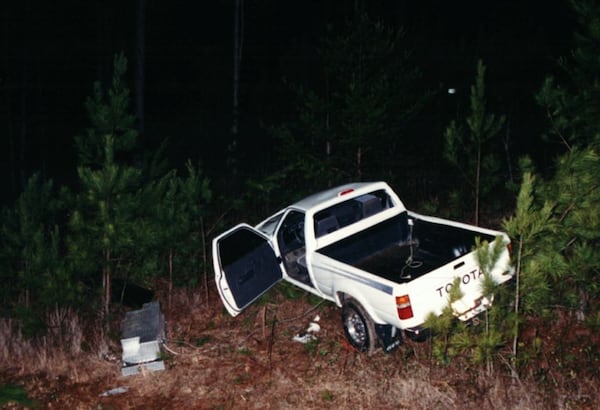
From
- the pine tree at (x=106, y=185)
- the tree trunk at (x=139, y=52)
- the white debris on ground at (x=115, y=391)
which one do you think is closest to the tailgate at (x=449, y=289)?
the white debris on ground at (x=115, y=391)

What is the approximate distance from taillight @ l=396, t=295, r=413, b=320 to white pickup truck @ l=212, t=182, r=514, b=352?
0.01 m

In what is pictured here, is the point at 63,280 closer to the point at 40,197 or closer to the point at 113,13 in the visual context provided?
the point at 40,197

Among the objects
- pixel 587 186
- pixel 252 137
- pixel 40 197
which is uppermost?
pixel 587 186

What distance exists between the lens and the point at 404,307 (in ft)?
21.5

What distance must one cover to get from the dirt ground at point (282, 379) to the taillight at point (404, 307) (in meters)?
0.89

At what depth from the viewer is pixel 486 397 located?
21.3 ft

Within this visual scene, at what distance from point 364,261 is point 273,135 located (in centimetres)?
503

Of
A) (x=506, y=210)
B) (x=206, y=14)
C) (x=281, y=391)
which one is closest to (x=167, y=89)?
(x=206, y=14)

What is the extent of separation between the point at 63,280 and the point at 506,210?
9.17m

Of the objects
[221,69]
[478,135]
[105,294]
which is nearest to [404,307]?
[478,135]

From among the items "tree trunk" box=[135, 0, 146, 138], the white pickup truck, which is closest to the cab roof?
the white pickup truck

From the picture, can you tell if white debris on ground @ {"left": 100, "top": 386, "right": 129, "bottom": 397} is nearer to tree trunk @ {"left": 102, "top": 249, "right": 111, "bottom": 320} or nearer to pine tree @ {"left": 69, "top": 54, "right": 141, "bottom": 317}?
tree trunk @ {"left": 102, "top": 249, "right": 111, "bottom": 320}

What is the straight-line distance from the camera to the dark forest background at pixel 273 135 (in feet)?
24.6

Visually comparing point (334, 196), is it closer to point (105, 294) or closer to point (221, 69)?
point (105, 294)
